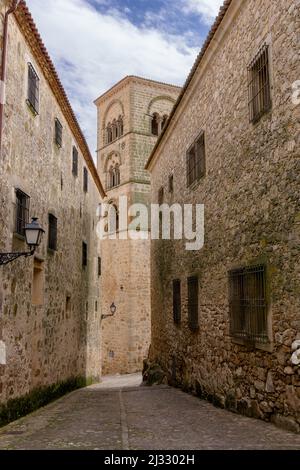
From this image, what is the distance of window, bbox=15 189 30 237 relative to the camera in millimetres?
7858

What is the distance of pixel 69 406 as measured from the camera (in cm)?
936

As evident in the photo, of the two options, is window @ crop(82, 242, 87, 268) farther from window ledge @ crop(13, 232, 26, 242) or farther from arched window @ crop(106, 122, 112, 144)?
arched window @ crop(106, 122, 112, 144)

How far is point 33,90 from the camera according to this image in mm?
8875

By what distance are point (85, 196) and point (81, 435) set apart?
413 inches

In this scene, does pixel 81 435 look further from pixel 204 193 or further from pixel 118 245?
pixel 118 245

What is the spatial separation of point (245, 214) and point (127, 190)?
20971 mm

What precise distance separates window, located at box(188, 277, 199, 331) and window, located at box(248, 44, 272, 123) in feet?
14.4

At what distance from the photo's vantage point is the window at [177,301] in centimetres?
1185

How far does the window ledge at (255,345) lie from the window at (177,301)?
4.17 m

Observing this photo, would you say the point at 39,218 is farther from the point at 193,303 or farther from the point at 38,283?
the point at 193,303

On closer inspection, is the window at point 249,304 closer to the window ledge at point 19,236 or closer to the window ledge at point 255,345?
the window ledge at point 255,345

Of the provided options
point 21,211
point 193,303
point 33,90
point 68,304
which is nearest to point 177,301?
point 193,303

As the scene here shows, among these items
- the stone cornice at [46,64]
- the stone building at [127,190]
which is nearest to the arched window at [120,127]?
the stone building at [127,190]

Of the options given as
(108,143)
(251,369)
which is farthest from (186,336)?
(108,143)
